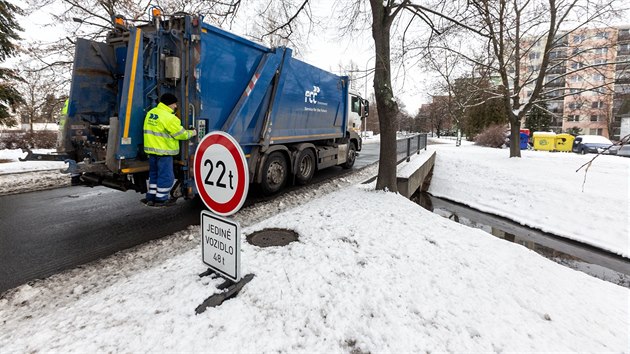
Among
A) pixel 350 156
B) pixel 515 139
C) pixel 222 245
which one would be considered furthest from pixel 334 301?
pixel 515 139

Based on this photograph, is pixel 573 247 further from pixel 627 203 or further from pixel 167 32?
pixel 167 32

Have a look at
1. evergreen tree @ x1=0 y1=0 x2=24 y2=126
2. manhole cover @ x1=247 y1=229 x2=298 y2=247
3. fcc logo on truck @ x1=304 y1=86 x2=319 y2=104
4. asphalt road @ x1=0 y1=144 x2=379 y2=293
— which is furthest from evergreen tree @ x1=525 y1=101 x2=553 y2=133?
evergreen tree @ x1=0 y1=0 x2=24 y2=126

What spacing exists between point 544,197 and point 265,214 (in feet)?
26.0

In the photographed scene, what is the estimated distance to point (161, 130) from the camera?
4293mm

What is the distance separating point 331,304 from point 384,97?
16.8 feet

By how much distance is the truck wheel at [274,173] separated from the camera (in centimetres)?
646

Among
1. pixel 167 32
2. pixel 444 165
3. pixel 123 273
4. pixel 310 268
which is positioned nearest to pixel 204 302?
pixel 310 268

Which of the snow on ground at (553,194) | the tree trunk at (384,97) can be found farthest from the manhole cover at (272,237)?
the snow on ground at (553,194)

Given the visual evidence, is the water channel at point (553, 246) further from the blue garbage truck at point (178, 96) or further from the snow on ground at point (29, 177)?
the snow on ground at point (29, 177)

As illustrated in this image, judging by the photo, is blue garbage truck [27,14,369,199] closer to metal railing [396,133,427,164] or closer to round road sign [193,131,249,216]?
round road sign [193,131,249,216]

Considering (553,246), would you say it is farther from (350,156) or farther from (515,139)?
(515,139)

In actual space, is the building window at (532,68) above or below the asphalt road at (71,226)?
above

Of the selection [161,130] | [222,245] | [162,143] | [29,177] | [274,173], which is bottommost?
[222,245]

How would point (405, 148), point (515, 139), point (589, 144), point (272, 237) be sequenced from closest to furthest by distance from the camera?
point (272, 237), point (405, 148), point (515, 139), point (589, 144)
